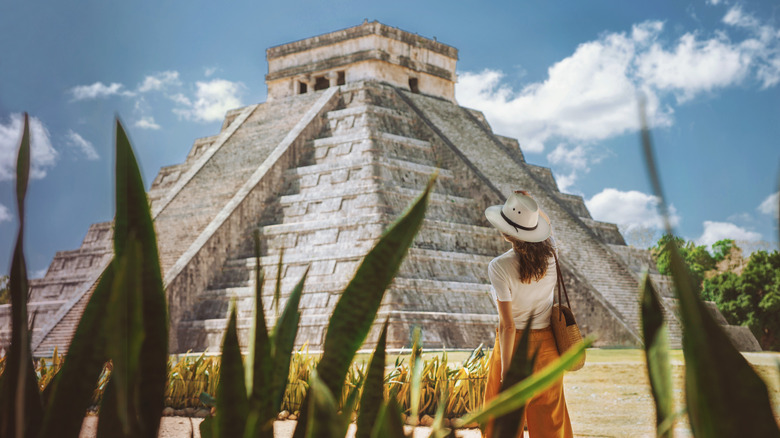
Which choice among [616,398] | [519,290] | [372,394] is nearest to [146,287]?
[372,394]

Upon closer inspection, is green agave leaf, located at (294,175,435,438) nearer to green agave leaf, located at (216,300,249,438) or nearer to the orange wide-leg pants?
green agave leaf, located at (216,300,249,438)

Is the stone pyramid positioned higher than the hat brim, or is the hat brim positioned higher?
the stone pyramid

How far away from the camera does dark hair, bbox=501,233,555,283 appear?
9.94 ft

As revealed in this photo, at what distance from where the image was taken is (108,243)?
49.5 ft

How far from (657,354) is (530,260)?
2247 millimetres

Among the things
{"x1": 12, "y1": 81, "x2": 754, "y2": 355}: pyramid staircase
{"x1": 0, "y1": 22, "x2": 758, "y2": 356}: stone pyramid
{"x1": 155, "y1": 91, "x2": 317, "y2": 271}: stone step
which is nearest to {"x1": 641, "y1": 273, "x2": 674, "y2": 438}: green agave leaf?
{"x1": 12, "y1": 81, "x2": 754, "y2": 355}: pyramid staircase

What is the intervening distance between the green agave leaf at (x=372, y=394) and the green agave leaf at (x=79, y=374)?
0.36 metres

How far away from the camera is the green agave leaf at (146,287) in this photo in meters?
0.92

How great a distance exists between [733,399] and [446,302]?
35.9ft

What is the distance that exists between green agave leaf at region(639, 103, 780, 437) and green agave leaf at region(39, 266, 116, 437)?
0.66 meters

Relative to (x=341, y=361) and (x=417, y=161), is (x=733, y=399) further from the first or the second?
(x=417, y=161)

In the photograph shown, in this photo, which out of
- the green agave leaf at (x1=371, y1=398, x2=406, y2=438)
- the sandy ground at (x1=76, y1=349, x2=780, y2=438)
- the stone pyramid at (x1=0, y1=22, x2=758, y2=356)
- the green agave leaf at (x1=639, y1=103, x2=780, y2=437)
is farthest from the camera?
the stone pyramid at (x1=0, y1=22, x2=758, y2=356)

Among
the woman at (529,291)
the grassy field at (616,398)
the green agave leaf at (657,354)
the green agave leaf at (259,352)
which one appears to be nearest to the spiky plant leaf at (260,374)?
the green agave leaf at (259,352)

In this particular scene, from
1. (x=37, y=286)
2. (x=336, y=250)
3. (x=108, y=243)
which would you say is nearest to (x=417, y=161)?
(x=336, y=250)
